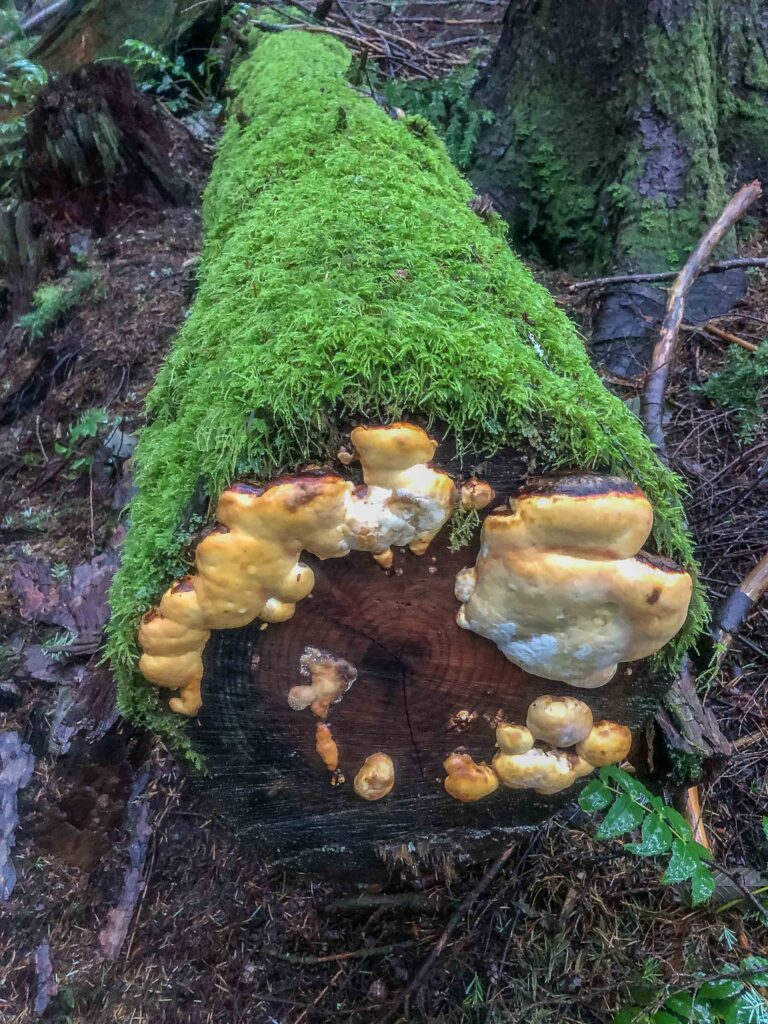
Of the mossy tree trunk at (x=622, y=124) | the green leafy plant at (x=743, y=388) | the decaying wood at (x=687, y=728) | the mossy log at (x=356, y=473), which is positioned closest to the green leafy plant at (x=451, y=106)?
the mossy tree trunk at (x=622, y=124)

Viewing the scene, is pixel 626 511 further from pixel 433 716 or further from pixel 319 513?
pixel 433 716

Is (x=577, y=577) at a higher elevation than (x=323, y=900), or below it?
higher

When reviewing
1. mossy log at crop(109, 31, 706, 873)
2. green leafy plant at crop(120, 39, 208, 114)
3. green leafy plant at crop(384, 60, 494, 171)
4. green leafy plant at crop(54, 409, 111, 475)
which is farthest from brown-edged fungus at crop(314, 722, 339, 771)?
green leafy plant at crop(120, 39, 208, 114)

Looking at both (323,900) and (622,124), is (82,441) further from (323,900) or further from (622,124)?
(622,124)

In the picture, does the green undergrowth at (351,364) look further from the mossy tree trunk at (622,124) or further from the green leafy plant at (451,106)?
the green leafy plant at (451,106)

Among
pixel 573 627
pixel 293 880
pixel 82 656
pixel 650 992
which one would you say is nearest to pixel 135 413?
pixel 82 656

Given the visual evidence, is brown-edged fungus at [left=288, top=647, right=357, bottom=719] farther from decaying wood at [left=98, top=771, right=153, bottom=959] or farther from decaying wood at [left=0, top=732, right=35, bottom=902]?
decaying wood at [left=0, top=732, right=35, bottom=902]

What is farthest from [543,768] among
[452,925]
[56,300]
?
[56,300]
